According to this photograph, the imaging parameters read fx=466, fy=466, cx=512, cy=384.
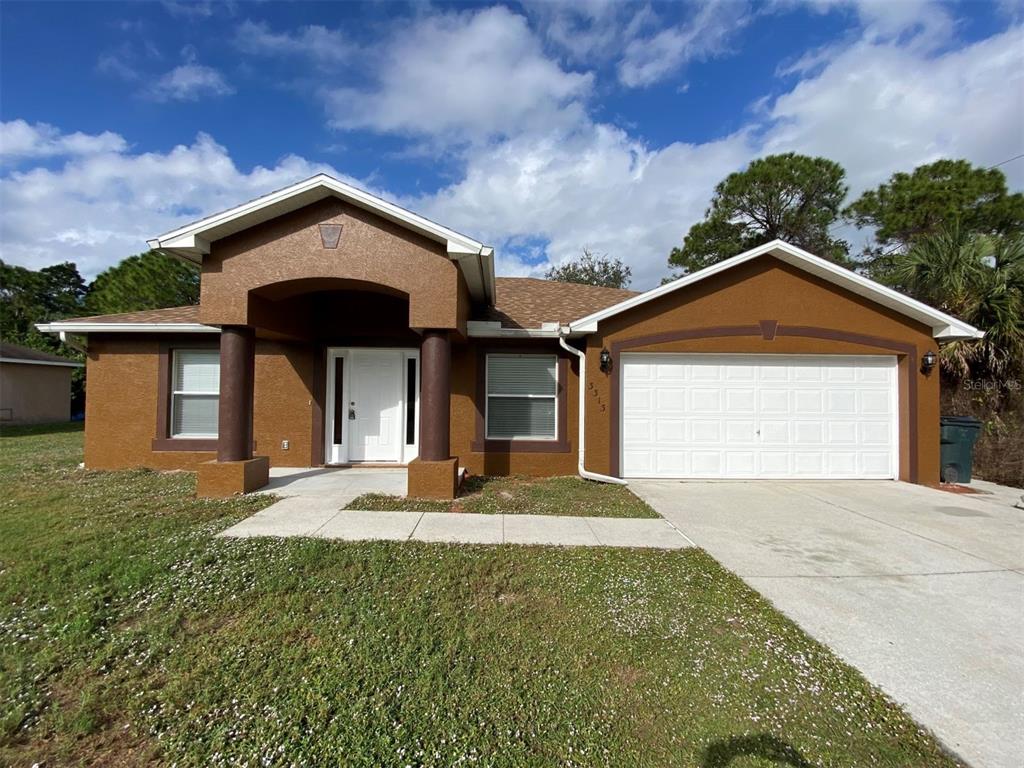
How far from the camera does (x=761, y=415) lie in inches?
333

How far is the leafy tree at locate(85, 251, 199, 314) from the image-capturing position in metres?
23.6

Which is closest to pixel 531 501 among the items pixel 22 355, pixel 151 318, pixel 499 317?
pixel 499 317

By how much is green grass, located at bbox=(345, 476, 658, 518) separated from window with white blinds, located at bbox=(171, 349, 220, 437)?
4.63 meters

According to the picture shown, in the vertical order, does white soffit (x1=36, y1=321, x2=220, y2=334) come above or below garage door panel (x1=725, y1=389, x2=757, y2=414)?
above

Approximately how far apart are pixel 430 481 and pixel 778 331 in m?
6.60

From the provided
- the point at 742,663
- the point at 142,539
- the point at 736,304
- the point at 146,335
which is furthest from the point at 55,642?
the point at 736,304

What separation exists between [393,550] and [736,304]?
7126mm

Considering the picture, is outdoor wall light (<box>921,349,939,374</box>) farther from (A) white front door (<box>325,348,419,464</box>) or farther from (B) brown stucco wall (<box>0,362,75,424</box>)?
(B) brown stucco wall (<box>0,362,75,424</box>)

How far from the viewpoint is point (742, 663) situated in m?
2.93

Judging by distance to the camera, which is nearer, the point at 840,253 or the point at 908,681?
the point at 908,681

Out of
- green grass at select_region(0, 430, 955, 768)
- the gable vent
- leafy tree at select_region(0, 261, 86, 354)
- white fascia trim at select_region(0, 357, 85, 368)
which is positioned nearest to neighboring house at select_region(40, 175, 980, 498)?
the gable vent

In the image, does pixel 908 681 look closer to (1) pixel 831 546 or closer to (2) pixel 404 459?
(1) pixel 831 546

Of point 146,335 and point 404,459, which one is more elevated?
point 146,335

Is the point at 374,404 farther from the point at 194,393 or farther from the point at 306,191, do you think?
the point at 306,191
